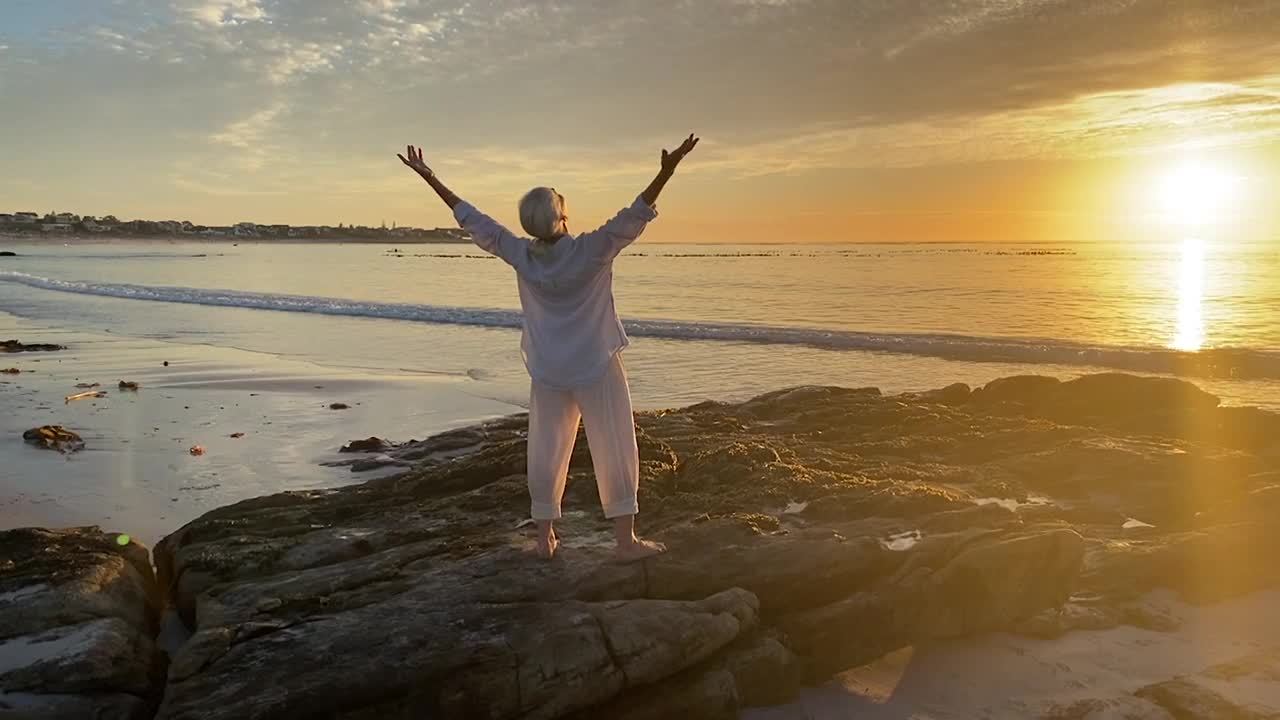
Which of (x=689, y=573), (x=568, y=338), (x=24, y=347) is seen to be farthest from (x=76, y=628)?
(x=24, y=347)

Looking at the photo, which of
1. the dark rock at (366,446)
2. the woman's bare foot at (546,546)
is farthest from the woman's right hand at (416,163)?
the dark rock at (366,446)

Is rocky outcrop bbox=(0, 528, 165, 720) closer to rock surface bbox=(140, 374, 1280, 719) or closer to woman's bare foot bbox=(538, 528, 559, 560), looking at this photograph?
rock surface bbox=(140, 374, 1280, 719)

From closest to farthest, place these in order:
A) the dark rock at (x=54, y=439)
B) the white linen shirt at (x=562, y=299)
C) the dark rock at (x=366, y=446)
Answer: the white linen shirt at (x=562, y=299)
the dark rock at (x=54, y=439)
the dark rock at (x=366, y=446)

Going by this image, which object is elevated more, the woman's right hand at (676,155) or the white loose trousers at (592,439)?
the woman's right hand at (676,155)

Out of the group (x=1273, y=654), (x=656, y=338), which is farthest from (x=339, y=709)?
(x=656, y=338)

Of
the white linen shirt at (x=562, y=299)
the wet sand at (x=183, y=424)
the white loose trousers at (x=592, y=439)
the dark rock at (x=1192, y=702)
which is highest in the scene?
the white linen shirt at (x=562, y=299)

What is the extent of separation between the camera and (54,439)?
10562 millimetres

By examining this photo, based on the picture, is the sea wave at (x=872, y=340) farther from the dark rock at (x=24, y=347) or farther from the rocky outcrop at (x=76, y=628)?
the rocky outcrop at (x=76, y=628)

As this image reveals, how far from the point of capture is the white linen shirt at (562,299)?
15.2 feet

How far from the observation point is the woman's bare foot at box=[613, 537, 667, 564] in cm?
509

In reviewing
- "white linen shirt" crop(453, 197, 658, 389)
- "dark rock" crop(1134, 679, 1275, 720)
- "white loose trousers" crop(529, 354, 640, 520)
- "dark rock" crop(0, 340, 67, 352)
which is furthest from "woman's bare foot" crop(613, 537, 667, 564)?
"dark rock" crop(0, 340, 67, 352)

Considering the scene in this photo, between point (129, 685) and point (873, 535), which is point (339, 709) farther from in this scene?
point (873, 535)

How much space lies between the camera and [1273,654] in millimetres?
5246

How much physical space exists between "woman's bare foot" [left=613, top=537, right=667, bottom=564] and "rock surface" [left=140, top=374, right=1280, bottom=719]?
0.10 meters
